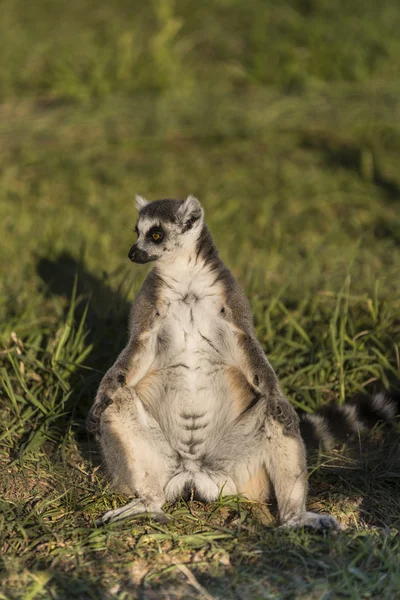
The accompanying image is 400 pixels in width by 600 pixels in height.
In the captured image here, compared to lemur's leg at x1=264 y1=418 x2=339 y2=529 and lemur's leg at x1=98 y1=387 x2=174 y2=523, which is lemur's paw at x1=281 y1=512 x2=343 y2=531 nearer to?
lemur's leg at x1=264 y1=418 x2=339 y2=529

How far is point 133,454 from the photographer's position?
142 inches

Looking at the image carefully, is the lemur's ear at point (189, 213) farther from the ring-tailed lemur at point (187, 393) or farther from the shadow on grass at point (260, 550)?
the shadow on grass at point (260, 550)

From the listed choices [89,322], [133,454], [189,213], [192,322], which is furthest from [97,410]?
[89,322]

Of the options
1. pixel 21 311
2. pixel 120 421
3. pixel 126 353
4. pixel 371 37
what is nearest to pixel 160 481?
pixel 120 421

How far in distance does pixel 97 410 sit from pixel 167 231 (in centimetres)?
84

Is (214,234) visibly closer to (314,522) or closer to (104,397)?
(104,397)

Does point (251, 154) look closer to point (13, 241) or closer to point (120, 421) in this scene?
point (13, 241)

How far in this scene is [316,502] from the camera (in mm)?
3859

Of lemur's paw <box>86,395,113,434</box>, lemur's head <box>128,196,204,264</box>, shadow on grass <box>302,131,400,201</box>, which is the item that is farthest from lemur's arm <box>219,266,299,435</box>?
shadow on grass <box>302,131,400,201</box>

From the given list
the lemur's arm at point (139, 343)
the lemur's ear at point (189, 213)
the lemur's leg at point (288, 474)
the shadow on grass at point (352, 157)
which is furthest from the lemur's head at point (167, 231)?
the shadow on grass at point (352, 157)

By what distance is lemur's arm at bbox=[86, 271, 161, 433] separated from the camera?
12.1 ft

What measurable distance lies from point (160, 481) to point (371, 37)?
7.39 metres

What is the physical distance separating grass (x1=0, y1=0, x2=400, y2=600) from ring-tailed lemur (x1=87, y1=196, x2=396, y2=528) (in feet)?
0.51

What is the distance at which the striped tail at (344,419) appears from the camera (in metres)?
4.18
